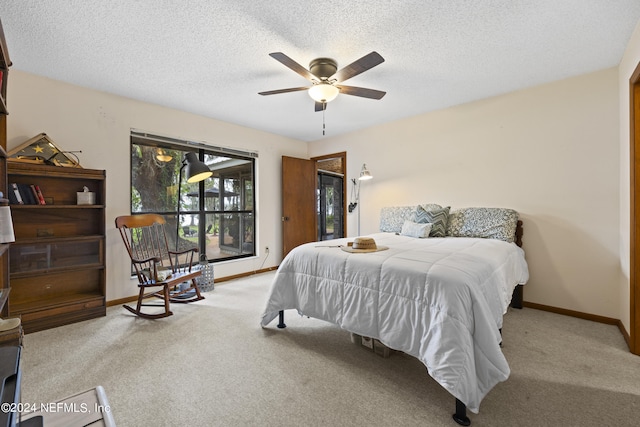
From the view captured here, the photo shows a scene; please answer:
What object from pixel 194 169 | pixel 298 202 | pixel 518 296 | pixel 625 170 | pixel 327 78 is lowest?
pixel 518 296

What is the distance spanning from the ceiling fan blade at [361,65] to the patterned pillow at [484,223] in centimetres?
209

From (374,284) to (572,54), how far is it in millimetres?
2670

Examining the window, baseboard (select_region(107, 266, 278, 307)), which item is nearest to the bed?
baseboard (select_region(107, 266, 278, 307))

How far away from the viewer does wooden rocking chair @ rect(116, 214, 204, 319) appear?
277cm

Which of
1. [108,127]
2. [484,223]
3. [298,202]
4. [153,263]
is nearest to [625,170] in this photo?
[484,223]

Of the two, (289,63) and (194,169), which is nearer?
(289,63)

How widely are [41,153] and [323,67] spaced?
9.26 feet

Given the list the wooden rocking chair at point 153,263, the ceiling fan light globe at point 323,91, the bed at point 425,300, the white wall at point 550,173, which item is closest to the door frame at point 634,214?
the white wall at point 550,173

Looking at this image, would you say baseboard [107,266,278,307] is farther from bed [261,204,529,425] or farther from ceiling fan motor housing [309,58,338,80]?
ceiling fan motor housing [309,58,338,80]

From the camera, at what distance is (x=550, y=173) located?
2.91 meters

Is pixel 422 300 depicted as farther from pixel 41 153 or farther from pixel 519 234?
pixel 41 153

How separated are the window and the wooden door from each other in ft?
1.86

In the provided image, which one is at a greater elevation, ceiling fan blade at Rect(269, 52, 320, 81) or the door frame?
ceiling fan blade at Rect(269, 52, 320, 81)

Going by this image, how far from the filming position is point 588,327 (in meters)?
2.53
